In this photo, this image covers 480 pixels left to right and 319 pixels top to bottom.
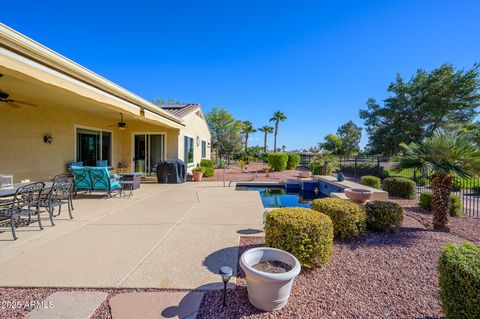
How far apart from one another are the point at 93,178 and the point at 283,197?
7223 mm

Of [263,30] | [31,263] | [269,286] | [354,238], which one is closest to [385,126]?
[263,30]

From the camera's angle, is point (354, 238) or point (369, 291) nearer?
point (369, 291)

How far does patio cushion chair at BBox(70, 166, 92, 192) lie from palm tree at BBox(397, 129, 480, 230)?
9.04m

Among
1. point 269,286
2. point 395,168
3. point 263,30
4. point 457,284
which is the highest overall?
point 263,30

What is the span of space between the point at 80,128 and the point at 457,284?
11622mm

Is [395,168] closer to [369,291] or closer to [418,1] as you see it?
[369,291]

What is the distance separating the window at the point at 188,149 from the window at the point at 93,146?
13.2 ft

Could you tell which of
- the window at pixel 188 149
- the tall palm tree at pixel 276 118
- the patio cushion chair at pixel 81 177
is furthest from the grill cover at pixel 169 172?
the tall palm tree at pixel 276 118

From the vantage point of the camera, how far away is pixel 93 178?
723 cm

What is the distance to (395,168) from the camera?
538 centimetres

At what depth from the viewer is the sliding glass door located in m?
12.5

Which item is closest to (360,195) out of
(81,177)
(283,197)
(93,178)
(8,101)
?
(283,197)

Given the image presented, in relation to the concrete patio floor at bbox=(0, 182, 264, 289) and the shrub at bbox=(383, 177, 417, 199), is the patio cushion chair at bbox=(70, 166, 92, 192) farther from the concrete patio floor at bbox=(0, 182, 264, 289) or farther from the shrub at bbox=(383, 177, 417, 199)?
the shrub at bbox=(383, 177, 417, 199)

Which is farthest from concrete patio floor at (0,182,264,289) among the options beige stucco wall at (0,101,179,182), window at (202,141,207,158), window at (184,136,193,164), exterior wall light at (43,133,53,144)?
window at (202,141,207,158)
